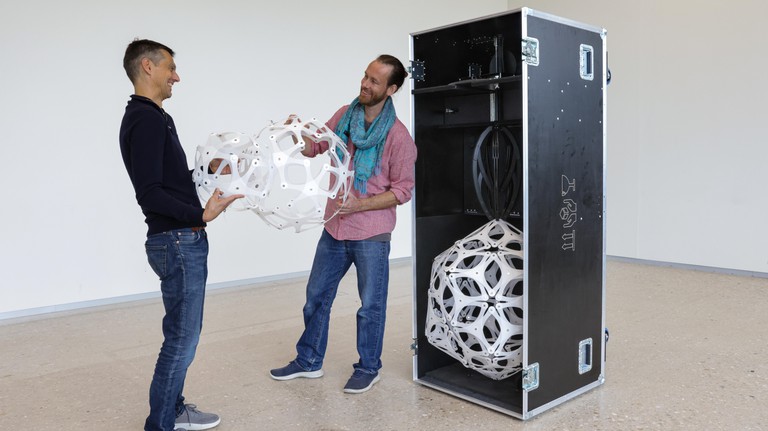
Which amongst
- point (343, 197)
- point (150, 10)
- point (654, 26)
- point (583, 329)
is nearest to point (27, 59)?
point (150, 10)

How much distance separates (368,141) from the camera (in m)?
2.84

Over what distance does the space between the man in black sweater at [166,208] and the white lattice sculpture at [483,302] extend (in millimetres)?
1025

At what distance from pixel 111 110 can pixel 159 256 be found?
2.94 meters

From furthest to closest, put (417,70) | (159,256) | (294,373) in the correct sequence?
(294,373)
(417,70)
(159,256)

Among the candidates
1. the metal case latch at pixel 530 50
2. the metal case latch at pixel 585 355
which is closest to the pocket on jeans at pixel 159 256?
the metal case latch at pixel 530 50

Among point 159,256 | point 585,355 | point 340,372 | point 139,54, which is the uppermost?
point 139,54

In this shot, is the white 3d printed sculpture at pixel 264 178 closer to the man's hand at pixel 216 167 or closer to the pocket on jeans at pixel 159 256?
the man's hand at pixel 216 167

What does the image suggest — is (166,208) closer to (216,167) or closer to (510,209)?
(216,167)

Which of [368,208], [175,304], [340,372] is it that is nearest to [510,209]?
[368,208]

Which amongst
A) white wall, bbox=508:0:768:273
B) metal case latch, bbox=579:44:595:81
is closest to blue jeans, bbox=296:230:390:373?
metal case latch, bbox=579:44:595:81

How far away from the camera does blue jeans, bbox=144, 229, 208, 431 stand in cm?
230

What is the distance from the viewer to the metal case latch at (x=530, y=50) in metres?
2.49

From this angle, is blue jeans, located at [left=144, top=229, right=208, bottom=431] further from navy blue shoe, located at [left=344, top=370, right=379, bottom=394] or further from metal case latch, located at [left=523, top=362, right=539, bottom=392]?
metal case latch, located at [left=523, top=362, right=539, bottom=392]

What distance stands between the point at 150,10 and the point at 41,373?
9.32ft
